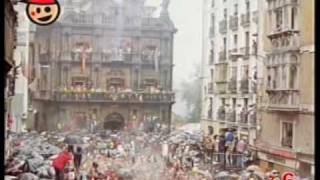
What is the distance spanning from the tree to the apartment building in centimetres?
4

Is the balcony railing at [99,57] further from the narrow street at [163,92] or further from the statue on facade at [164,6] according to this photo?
the statue on facade at [164,6]

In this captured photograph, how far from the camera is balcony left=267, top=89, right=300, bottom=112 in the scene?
271 centimetres

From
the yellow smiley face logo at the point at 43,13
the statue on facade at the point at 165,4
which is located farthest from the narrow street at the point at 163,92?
the yellow smiley face logo at the point at 43,13

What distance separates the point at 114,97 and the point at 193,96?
1.37 ft

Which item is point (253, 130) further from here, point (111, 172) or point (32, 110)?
point (32, 110)

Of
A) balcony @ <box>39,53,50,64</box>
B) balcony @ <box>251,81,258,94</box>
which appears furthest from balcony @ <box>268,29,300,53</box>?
balcony @ <box>39,53,50,64</box>

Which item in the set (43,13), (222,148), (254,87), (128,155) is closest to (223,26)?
(254,87)

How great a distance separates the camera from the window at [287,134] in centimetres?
278

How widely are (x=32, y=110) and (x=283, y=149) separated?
1261 millimetres

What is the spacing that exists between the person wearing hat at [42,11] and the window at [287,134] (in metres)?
1.26

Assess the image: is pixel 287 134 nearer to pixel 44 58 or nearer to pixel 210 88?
pixel 210 88

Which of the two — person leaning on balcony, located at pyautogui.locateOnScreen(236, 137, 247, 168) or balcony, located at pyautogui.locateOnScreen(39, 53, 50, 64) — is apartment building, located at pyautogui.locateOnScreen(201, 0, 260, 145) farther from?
balcony, located at pyautogui.locateOnScreen(39, 53, 50, 64)

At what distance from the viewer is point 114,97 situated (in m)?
2.84

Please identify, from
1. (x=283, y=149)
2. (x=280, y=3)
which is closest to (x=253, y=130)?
(x=283, y=149)
